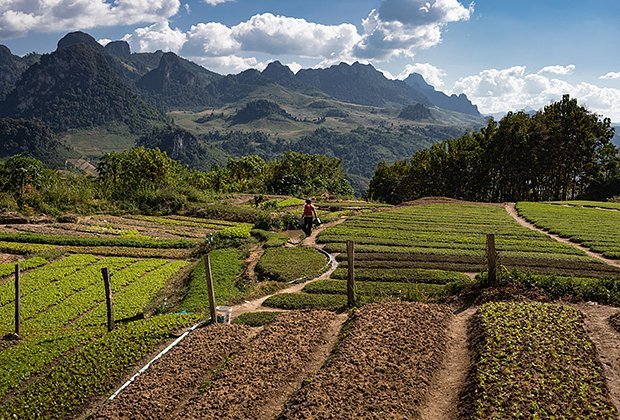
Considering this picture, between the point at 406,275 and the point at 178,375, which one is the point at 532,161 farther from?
the point at 178,375

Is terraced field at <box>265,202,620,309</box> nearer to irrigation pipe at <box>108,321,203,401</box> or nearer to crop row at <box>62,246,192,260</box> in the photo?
irrigation pipe at <box>108,321,203,401</box>

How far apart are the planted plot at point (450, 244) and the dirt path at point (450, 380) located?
36.6 ft

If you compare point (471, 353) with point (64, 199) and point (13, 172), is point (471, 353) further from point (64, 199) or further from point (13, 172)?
point (13, 172)

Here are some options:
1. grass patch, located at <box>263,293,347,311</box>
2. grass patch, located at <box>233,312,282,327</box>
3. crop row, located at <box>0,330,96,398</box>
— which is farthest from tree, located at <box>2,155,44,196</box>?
grass patch, located at <box>233,312,282,327</box>

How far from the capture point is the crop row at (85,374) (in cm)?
1263

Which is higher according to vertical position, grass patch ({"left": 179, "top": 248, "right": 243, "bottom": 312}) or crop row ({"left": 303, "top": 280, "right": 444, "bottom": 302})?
crop row ({"left": 303, "top": 280, "right": 444, "bottom": 302})

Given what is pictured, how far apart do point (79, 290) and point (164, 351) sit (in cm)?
1392

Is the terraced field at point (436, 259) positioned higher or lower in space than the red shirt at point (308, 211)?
lower

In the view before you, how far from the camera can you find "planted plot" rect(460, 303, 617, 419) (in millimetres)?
10609

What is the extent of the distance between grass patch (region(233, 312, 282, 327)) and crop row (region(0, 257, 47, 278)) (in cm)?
1886

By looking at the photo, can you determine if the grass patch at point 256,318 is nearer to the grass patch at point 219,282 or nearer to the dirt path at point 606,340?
the grass patch at point 219,282

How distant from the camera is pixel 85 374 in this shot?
13.9m

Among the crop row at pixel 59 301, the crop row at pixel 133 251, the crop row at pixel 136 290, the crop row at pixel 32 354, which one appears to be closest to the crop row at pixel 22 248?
the crop row at pixel 133 251

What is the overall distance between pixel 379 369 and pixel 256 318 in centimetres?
676
